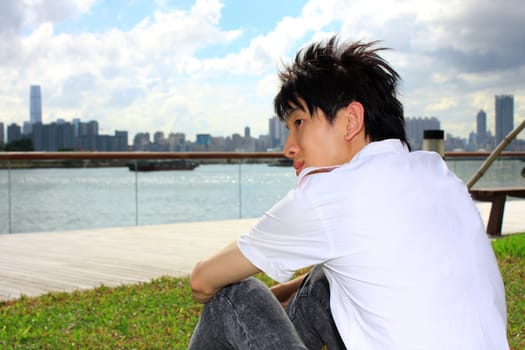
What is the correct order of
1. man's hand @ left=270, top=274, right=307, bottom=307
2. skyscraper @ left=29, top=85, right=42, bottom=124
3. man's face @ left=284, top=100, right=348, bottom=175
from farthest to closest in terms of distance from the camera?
skyscraper @ left=29, top=85, right=42, bottom=124
man's hand @ left=270, top=274, right=307, bottom=307
man's face @ left=284, top=100, right=348, bottom=175

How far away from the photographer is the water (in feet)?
20.0

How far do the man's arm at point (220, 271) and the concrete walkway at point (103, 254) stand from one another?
2.63 metres

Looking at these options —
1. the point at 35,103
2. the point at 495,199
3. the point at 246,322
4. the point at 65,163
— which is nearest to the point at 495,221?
the point at 495,199

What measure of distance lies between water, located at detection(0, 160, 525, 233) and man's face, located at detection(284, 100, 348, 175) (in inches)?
206

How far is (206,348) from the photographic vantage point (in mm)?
1423

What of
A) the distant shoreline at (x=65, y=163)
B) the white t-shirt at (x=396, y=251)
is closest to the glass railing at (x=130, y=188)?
the distant shoreline at (x=65, y=163)

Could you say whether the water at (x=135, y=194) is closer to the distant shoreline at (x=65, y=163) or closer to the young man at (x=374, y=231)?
the distant shoreline at (x=65, y=163)

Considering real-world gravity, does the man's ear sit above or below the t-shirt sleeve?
above

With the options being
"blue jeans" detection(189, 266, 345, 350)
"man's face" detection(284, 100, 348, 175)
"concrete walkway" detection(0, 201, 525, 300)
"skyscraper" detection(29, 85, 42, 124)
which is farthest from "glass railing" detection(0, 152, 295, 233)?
"skyscraper" detection(29, 85, 42, 124)

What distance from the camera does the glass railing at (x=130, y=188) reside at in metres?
6.09

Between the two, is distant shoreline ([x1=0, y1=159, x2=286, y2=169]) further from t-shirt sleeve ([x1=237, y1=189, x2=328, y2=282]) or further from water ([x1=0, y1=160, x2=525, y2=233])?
t-shirt sleeve ([x1=237, y1=189, x2=328, y2=282])

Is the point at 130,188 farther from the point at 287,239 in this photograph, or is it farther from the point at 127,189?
the point at 287,239

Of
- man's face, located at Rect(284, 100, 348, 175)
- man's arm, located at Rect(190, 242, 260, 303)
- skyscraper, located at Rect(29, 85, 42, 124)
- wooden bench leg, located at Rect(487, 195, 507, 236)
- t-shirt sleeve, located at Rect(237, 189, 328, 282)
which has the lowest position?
wooden bench leg, located at Rect(487, 195, 507, 236)

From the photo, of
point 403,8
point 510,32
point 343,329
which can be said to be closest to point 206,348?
point 343,329
